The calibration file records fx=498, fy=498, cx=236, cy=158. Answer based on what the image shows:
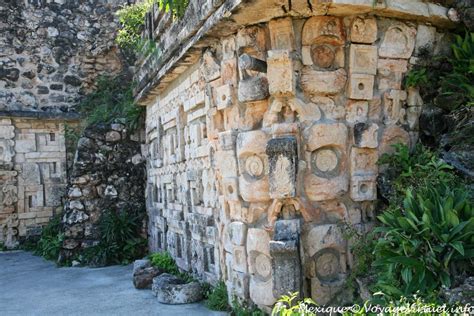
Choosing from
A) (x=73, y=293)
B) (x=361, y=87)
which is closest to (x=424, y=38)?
(x=361, y=87)

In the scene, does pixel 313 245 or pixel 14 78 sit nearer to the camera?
pixel 313 245

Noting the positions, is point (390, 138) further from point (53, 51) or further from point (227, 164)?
point (53, 51)

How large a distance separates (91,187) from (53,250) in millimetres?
1289

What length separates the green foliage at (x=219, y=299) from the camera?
186 inches

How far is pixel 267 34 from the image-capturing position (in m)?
4.05

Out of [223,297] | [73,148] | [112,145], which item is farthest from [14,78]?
[223,297]

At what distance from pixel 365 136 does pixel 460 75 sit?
1.00 m

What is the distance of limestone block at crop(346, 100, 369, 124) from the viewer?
4.07 m

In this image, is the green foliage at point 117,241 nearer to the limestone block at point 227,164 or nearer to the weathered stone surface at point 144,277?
the weathered stone surface at point 144,277

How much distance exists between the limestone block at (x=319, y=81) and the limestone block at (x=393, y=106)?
0.48 metres

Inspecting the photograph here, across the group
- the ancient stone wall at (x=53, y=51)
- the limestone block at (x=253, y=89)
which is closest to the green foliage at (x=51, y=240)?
the ancient stone wall at (x=53, y=51)

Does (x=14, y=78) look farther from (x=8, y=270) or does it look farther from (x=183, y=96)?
(x=183, y=96)

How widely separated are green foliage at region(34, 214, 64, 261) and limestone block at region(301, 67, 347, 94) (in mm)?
5493

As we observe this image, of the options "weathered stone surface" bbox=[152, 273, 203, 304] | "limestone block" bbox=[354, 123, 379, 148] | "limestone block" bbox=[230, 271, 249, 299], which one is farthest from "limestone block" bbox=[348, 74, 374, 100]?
"weathered stone surface" bbox=[152, 273, 203, 304]
